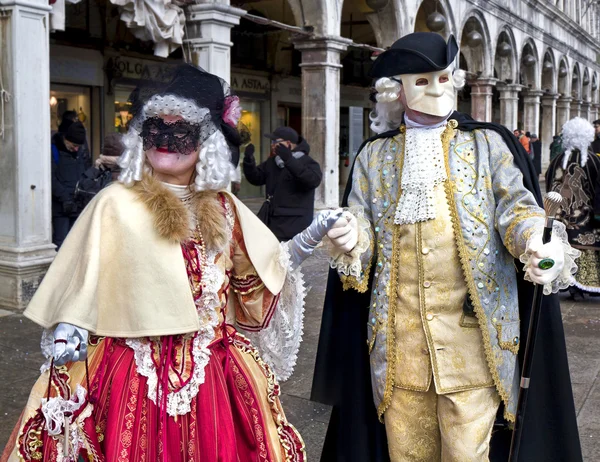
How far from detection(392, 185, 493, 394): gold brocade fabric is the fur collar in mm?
674

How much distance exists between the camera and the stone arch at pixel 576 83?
3178 cm

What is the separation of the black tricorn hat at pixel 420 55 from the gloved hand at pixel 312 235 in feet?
1.88

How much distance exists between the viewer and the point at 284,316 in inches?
114

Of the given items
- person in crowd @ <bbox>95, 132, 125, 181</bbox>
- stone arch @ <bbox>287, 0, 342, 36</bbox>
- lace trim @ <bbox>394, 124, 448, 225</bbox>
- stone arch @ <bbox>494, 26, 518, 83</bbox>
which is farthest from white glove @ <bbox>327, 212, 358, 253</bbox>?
stone arch @ <bbox>494, 26, 518, 83</bbox>

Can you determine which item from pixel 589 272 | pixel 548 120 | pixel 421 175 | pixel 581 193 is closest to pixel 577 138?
pixel 581 193

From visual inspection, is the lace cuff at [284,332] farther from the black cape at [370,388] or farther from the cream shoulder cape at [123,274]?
the cream shoulder cape at [123,274]

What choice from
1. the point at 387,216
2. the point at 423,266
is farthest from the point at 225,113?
the point at 423,266

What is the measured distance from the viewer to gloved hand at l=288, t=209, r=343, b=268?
2.56 m

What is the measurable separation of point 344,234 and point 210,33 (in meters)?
6.51

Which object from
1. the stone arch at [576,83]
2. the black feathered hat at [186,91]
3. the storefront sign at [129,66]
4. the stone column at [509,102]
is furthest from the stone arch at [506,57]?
the black feathered hat at [186,91]

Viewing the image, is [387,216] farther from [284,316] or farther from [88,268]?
[88,268]

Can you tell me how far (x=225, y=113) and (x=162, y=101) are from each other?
0.30 m

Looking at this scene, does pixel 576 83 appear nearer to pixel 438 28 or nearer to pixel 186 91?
pixel 438 28

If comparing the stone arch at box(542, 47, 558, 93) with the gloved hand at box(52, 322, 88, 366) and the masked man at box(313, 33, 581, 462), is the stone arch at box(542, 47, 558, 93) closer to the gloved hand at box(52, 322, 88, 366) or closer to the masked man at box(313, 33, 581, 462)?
the masked man at box(313, 33, 581, 462)
